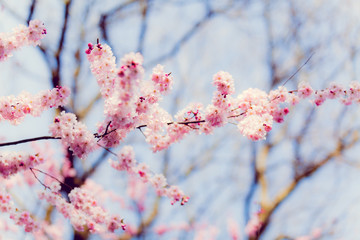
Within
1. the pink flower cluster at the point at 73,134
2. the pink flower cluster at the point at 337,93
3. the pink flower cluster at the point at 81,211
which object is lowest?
the pink flower cluster at the point at 81,211

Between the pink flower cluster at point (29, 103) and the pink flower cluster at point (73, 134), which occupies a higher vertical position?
the pink flower cluster at point (29, 103)

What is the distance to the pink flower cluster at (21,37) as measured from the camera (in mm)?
2936

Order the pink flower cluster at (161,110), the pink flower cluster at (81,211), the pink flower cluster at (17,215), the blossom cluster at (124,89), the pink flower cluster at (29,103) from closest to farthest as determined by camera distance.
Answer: the blossom cluster at (124,89) < the pink flower cluster at (161,110) < the pink flower cluster at (29,103) < the pink flower cluster at (81,211) < the pink flower cluster at (17,215)

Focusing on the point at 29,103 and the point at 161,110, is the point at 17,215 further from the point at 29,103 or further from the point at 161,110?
the point at 161,110

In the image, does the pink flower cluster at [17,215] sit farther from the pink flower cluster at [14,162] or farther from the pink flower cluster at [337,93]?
the pink flower cluster at [337,93]

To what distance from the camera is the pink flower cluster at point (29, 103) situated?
2898 mm

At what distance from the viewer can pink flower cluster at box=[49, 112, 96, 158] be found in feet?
8.66

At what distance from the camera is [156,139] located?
3.40 m

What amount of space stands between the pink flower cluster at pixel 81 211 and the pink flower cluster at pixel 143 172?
51 centimetres

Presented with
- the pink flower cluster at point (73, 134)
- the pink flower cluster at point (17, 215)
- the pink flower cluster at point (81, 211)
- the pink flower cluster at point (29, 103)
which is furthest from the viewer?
the pink flower cluster at point (17, 215)

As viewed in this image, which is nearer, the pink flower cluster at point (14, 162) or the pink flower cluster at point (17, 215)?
the pink flower cluster at point (14, 162)

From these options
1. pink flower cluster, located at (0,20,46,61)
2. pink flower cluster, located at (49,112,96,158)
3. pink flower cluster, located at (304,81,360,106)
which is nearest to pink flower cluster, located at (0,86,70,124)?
pink flower cluster, located at (49,112,96,158)

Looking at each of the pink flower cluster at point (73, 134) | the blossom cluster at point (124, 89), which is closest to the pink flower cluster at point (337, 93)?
the blossom cluster at point (124, 89)

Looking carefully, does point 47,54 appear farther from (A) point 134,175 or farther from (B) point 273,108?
(B) point 273,108
